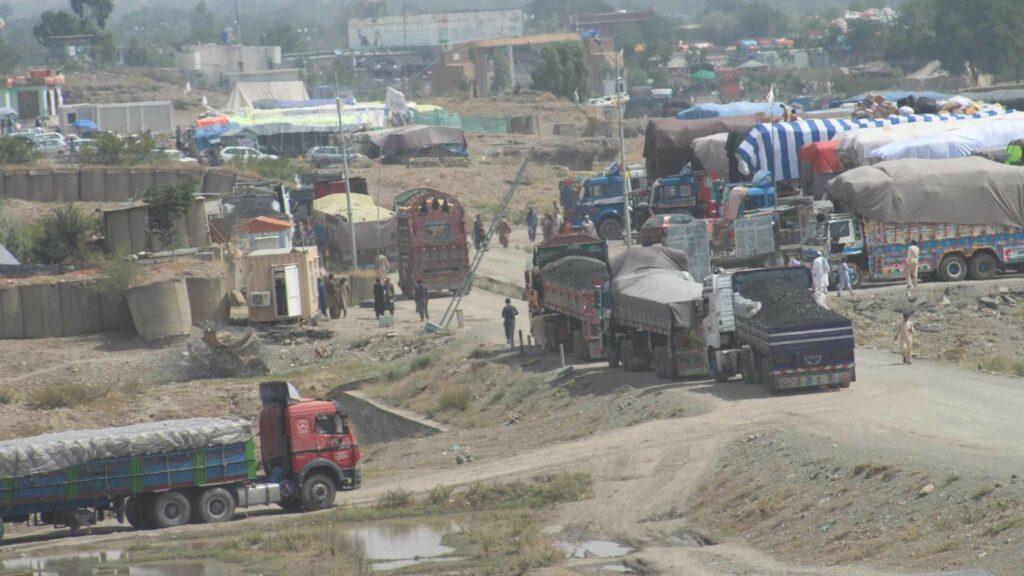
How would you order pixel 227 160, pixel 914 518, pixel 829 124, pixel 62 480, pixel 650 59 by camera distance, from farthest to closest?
pixel 650 59 < pixel 227 160 < pixel 829 124 < pixel 62 480 < pixel 914 518

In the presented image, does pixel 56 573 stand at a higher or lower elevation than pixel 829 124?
lower

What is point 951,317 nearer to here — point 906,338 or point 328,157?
point 906,338

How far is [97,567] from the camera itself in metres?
22.7

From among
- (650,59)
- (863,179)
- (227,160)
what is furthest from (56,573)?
(650,59)

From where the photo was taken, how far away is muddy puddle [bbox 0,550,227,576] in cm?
2208

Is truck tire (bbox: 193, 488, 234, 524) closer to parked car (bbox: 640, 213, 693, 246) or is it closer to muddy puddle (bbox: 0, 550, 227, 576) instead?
muddy puddle (bbox: 0, 550, 227, 576)

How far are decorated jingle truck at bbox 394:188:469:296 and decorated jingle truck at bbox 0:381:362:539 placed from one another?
18.7 m

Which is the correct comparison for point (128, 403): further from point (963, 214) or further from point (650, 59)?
point (650, 59)

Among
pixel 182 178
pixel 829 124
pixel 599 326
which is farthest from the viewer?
pixel 182 178

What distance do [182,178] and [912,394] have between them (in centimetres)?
4682

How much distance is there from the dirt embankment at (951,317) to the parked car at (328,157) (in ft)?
151

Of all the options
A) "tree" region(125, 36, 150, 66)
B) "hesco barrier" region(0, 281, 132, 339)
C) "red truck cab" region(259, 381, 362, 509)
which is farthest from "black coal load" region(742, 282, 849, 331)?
"tree" region(125, 36, 150, 66)

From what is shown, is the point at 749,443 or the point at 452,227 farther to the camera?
the point at 452,227

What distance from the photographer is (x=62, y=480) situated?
80.3 ft
